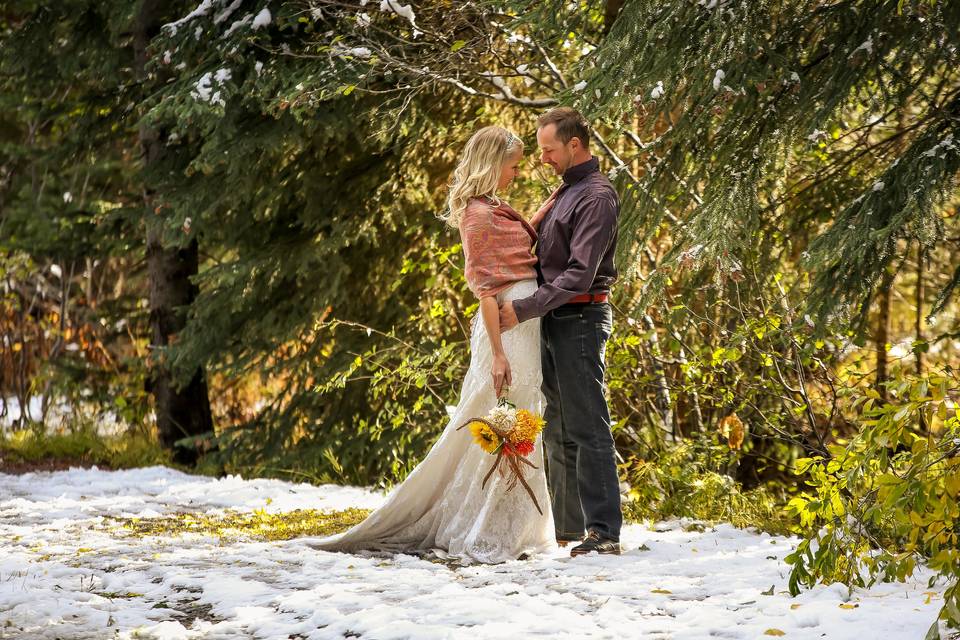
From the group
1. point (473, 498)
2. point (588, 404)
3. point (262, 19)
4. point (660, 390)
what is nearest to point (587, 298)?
point (588, 404)

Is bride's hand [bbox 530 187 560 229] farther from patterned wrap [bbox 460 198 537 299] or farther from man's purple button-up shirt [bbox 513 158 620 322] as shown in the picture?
Result: patterned wrap [bbox 460 198 537 299]

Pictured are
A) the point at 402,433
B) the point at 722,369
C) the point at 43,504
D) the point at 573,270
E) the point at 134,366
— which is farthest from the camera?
the point at 134,366

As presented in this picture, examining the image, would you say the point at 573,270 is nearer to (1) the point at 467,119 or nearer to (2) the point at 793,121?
(2) the point at 793,121

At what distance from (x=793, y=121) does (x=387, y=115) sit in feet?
11.1

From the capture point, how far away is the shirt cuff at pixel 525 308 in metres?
4.25

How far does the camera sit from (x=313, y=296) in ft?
25.1

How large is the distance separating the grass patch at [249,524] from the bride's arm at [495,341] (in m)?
1.55

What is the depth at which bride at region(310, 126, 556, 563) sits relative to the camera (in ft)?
14.3

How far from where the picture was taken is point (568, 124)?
4348mm

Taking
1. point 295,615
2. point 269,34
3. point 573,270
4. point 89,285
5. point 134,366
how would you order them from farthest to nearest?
point 89,285
point 134,366
point 269,34
point 573,270
point 295,615

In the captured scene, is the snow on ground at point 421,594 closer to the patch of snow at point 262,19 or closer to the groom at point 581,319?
the groom at point 581,319

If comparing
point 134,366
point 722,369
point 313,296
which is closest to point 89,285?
point 134,366

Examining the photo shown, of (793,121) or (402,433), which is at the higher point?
(793,121)

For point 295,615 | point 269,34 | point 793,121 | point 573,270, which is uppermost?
point 269,34
